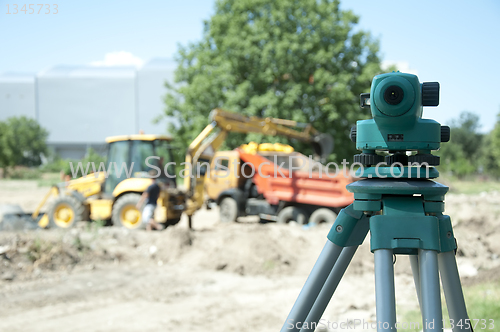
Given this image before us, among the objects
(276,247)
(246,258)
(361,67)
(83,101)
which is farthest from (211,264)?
(83,101)

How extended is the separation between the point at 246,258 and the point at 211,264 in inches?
22.7

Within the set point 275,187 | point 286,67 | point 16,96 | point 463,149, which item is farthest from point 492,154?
point 16,96

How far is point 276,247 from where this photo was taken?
269 inches

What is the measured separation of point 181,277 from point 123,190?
3.68 meters

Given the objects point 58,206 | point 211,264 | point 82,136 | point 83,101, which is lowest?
point 211,264

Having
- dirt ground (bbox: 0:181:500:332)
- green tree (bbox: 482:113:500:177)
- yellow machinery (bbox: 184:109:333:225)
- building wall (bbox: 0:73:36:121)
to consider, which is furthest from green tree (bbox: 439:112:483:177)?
building wall (bbox: 0:73:36:121)

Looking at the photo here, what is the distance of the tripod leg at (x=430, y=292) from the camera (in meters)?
1.22

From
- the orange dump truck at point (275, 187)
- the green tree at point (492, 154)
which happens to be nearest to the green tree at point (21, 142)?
the orange dump truck at point (275, 187)

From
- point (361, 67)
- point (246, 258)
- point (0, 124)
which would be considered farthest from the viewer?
point (0, 124)

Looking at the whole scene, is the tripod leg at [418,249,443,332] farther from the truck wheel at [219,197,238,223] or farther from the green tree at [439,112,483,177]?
the green tree at [439,112,483,177]

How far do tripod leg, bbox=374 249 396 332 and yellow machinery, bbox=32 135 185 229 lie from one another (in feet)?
26.0

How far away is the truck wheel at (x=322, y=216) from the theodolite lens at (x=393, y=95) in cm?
797

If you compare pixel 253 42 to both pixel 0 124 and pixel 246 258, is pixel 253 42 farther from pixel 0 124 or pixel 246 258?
pixel 0 124

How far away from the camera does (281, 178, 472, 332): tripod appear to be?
1264mm
